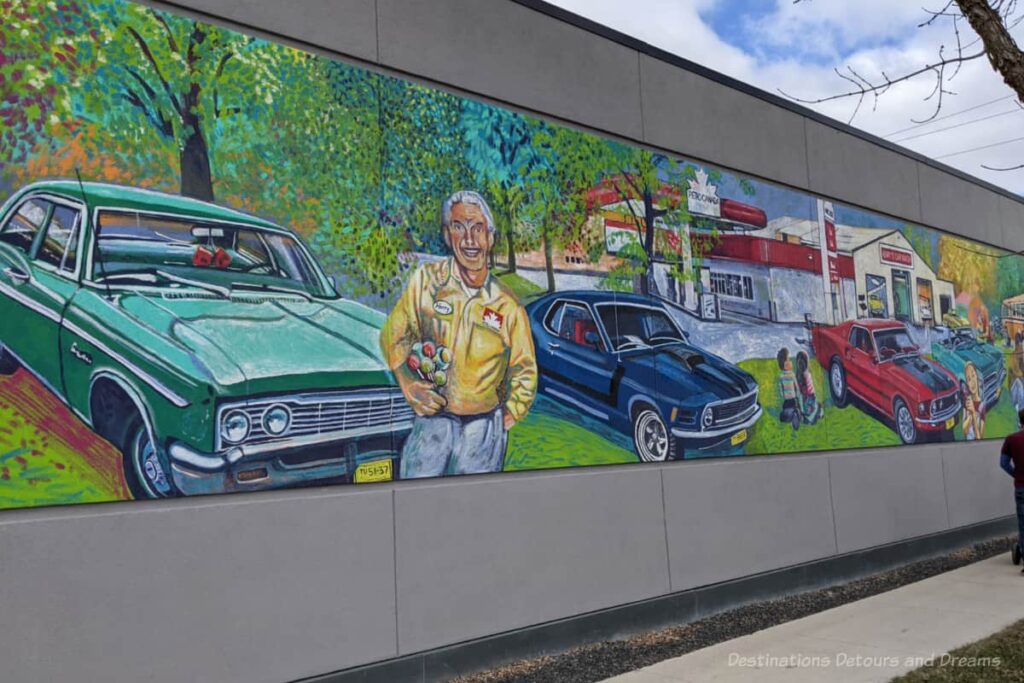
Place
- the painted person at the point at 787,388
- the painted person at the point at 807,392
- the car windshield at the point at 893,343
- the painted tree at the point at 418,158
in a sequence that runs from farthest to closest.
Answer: the car windshield at the point at 893,343 → the painted person at the point at 807,392 → the painted person at the point at 787,388 → the painted tree at the point at 418,158

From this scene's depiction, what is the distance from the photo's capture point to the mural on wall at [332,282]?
195 inches

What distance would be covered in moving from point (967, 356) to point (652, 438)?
7714 mm

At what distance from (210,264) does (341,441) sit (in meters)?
1.43

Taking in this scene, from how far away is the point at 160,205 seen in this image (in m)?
5.35

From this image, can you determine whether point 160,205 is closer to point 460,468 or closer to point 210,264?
point 210,264

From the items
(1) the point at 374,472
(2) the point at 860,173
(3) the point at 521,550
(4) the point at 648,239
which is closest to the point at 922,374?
(2) the point at 860,173

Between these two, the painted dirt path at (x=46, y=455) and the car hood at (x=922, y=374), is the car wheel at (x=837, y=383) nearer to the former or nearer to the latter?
the car hood at (x=922, y=374)

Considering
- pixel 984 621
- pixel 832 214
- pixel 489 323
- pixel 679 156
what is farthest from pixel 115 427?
pixel 832 214

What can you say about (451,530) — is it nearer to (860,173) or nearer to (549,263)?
(549,263)

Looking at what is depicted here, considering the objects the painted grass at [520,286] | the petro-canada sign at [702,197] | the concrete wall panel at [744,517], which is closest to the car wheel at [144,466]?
the painted grass at [520,286]

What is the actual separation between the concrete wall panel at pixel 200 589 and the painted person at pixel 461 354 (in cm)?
72

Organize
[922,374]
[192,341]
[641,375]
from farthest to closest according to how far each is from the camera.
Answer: [922,374] → [641,375] → [192,341]

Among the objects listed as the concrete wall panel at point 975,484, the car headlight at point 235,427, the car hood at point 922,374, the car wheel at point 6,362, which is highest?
the car wheel at point 6,362

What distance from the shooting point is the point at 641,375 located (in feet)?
27.4
